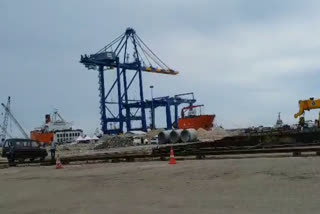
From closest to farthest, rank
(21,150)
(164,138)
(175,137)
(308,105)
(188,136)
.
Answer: (21,150)
(308,105)
(188,136)
(175,137)
(164,138)

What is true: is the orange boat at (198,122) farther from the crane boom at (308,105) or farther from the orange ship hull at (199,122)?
the crane boom at (308,105)

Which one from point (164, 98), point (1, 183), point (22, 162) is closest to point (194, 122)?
point (164, 98)

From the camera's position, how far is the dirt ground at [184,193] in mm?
7641

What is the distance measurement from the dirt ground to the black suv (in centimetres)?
1315

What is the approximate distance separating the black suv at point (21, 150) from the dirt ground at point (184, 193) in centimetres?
1315

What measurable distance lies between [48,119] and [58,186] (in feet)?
337

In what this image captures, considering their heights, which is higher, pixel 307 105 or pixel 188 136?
pixel 307 105

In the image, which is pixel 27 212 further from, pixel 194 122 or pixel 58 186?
pixel 194 122

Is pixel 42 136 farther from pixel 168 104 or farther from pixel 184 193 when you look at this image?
pixel 184 193

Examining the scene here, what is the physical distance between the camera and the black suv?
26656mm

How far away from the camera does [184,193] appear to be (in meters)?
9.46

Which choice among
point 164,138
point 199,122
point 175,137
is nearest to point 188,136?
point 175,137

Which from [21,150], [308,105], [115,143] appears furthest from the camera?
[115,143]

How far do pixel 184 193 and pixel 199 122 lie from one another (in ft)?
176
